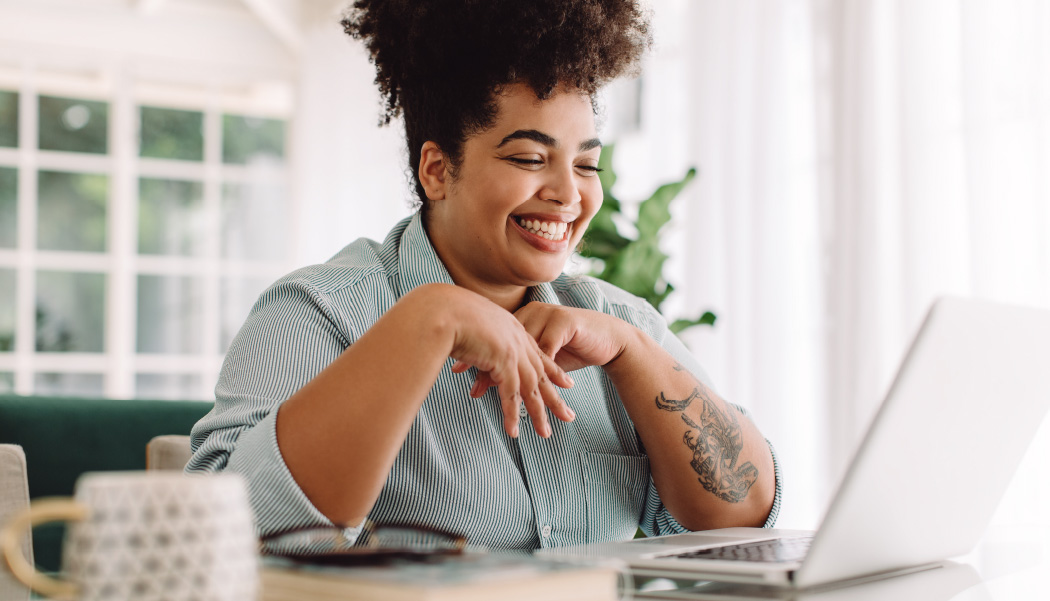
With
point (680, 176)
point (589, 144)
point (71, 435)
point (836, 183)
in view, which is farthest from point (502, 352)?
point (680, 176)

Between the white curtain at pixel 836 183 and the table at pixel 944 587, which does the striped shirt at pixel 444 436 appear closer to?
the table at pixel 944 587

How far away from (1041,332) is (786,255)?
6.98 ft

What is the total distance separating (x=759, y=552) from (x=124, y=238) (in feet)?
15.6

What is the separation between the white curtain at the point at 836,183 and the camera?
2.13 m

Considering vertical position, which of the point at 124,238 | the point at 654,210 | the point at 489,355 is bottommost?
the point at 489,355

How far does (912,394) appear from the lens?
0.71 m

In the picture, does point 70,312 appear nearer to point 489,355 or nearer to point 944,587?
point 489,355

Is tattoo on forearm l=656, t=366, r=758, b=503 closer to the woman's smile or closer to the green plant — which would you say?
the woman's smile

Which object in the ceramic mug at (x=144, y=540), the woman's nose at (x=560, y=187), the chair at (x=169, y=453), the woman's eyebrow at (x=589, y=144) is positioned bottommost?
the chair at (x=169, y=453)

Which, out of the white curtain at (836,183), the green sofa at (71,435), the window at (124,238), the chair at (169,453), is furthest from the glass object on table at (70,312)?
the chair at (169,453)

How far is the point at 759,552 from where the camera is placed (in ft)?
2.81

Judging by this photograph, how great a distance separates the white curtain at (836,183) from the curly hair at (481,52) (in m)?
1.18

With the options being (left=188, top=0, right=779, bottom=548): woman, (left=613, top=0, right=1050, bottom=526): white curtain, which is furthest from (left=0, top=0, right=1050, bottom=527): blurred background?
(left=188, top=0, right=779, bottom=548): woman

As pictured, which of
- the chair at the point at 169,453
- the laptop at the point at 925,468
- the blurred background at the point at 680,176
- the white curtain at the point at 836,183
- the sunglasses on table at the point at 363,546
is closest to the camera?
the sunglasses on table at the point at 363,546
